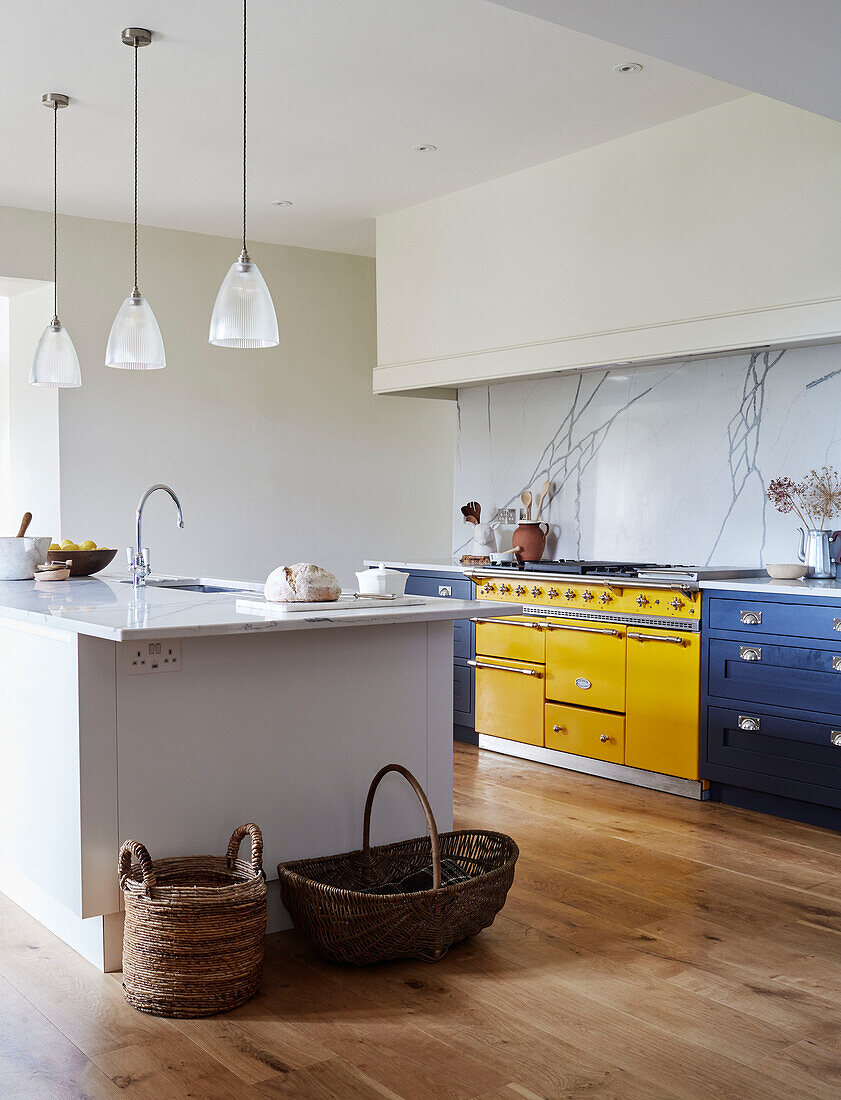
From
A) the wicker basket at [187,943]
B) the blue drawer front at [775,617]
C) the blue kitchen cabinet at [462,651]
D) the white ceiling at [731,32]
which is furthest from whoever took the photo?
the blue kitchen cabinet at [462,651]

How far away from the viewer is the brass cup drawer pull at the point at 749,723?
3.79 m

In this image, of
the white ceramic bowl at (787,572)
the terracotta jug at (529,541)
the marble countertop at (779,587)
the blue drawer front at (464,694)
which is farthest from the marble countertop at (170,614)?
the terracotta jug at (529,541)

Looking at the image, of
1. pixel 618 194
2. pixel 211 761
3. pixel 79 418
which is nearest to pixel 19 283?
pixel 79 418

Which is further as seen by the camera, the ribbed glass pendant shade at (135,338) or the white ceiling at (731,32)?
the ribbed glass pendant shade at (135,338)

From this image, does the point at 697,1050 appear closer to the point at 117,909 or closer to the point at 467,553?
the point at 117,909

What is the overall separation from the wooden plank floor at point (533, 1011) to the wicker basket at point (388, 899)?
7cm

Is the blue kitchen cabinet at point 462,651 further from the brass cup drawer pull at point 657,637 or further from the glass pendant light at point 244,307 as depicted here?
the glass pendant light at point 244,307

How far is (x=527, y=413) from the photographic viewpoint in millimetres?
5434

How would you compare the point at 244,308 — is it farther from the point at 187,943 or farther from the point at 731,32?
the point at 187,943

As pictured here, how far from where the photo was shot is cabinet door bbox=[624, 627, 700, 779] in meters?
3.99

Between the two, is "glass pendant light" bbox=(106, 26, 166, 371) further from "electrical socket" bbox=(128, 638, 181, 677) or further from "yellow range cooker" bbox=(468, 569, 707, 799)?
"yellow range cooker" bbox=(468, 569, 707, 799)

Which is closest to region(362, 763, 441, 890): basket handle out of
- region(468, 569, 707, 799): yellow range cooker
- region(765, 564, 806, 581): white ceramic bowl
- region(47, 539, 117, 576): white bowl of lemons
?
region(468, 569, 707, 799): yellow range cooker

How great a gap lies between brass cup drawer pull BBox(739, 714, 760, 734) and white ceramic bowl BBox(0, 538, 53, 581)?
2656 mm

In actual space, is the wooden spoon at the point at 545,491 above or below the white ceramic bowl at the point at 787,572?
above
